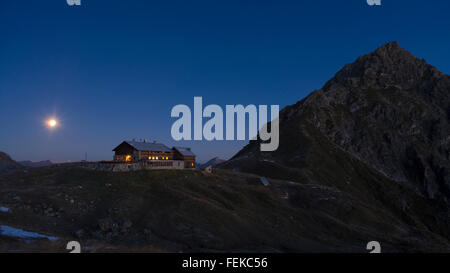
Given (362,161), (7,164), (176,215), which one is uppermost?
(362,161)

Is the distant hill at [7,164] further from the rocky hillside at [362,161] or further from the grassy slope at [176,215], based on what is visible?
the rocky hillside at [362,161]

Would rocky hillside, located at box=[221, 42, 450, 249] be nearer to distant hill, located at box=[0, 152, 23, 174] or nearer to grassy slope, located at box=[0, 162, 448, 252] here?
grassy slope, located at box=[0, 162, 448, 252]

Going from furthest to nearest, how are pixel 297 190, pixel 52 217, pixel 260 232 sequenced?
pixel 297 190 < pixel 260 232 < pixel 52 217

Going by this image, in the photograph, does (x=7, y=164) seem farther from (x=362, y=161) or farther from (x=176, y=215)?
(x=362, y=161)

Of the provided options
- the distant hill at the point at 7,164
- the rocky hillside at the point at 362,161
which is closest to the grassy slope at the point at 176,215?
the rocky hillside at the point at 362,161

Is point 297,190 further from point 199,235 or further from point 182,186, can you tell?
point 199,235

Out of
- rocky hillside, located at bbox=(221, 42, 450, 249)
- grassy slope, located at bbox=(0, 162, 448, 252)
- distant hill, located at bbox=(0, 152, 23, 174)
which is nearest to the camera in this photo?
grassy slope, located at bbox=(0, 162, 448, 252)

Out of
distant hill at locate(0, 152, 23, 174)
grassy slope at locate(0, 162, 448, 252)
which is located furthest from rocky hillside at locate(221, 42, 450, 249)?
distant hill at locate(0, 152, 23, 174)

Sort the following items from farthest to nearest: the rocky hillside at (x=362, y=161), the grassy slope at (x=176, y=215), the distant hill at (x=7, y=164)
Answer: the distant hill at (x=7, y=164), the rocky hillside at (x=362, y=161), the grassy slope at (x=176, y=215)

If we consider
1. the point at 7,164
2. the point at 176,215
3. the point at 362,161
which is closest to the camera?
the point at 176,215

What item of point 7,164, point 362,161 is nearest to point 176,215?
point 7,164
